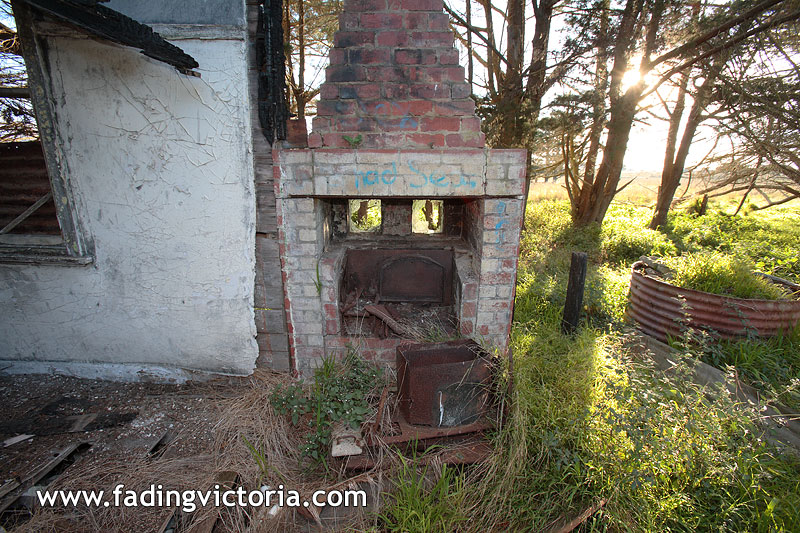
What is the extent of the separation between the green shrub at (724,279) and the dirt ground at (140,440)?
392 centimetres

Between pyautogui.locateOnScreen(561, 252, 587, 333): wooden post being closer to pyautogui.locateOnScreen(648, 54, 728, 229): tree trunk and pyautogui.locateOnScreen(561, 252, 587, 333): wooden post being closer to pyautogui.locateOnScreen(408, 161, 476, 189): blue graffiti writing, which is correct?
pyautogui.locateOnScreen(408, 161, 476, 189): blue graffiti writing

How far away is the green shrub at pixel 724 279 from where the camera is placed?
3.41 m

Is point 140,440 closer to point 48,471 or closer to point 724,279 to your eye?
point 48,471

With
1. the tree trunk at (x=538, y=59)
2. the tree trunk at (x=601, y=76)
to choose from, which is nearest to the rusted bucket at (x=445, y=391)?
the tree trunk at (x=538, y=59)

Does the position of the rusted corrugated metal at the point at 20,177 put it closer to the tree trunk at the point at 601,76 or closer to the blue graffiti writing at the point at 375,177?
the blue graffiti writing at the point at 375,177

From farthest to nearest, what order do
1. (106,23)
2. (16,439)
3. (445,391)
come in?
1. (16,439)
2. (445,391)
3. (106,23)

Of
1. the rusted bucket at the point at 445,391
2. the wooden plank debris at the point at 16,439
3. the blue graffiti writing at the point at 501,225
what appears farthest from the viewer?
the blue graffiti writing at the point at 501,225

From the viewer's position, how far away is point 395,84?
A: 2.54 meters

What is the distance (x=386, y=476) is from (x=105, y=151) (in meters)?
2.99

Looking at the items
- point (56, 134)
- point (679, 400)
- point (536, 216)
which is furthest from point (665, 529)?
point (536, 216)

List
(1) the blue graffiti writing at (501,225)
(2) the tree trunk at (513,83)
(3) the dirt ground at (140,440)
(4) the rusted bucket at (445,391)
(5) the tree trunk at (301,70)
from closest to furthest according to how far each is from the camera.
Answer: (3) the dirt ground at (140,440) → (4) the rusted bucket at (445,391) → (1) the blue graffiti writing at (501,225) → (2) the tree trunk at (513,83) → (5) the tree trunk at (301,70)

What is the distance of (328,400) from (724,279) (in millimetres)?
3897

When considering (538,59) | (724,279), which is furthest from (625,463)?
(538,59)

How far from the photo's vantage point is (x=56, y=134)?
8.52 feet
